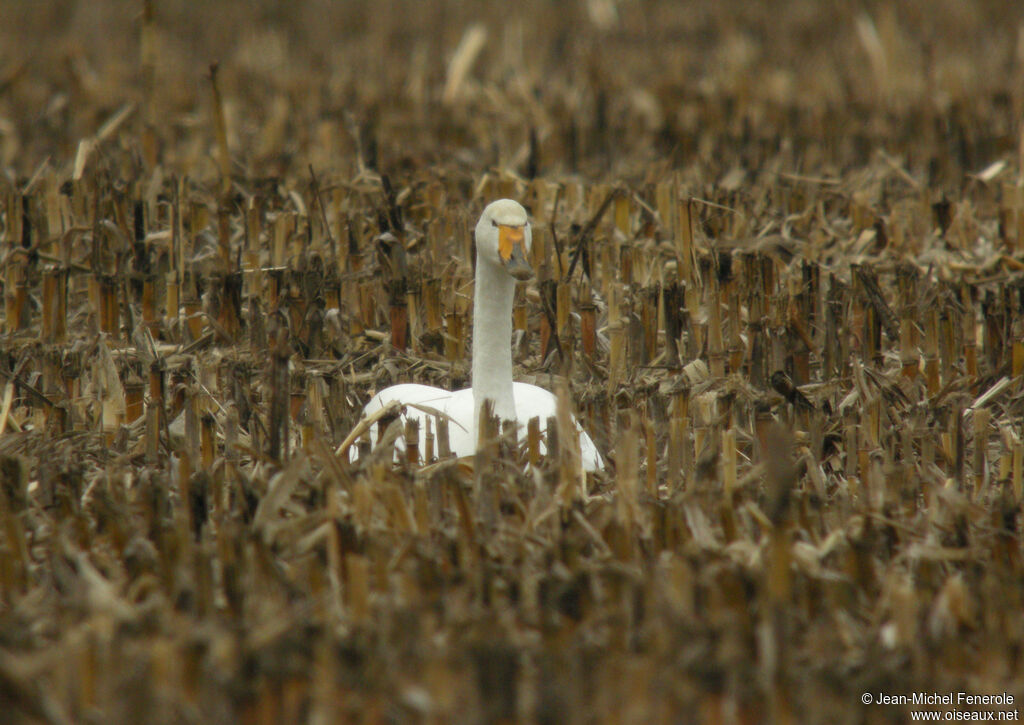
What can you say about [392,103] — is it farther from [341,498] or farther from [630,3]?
[341,498]

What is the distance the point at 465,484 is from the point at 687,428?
738 mm

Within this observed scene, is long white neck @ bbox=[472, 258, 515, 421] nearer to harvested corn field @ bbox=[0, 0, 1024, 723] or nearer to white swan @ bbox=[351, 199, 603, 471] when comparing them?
white swan @ bbox=[351, 199, 603, 471]

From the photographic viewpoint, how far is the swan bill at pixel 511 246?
3918 mm

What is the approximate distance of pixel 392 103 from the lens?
9.41m

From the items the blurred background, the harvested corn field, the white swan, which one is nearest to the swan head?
the white swan

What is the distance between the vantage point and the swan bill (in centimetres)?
392

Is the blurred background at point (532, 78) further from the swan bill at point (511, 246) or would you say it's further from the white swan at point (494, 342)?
the swan bill at point (511, 246)

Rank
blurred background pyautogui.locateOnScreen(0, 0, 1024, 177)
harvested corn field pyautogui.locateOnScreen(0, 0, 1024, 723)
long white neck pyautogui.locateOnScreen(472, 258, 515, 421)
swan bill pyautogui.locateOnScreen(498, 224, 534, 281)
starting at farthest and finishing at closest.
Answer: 1. blurred background pyautogui.locateOnScreen(0, 0, 1024, 177)
2. long white neck pyautogui.locateOnScreen(472, 258, 515, 421)
3. swan bill pyautogui.locateOnScreen(498, 224, 534, 281)
4. harvested corn field pyautogui.locateOnScreen(0, 0, 1024, 723)

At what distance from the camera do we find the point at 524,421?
13.5 feet

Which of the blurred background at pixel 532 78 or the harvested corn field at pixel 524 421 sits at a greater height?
the blurred background at pixel 532 78

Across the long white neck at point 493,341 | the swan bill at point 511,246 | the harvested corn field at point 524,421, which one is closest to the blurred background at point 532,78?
the harvested corn field at point 524,421

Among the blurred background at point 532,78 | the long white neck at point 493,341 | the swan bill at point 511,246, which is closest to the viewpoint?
the swan bill at point 511,246

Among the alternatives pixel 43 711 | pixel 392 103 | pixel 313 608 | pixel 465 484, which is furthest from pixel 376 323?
pixel 392 103

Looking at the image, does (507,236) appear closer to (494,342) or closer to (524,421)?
(494,342)
